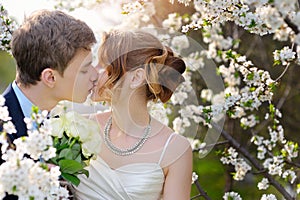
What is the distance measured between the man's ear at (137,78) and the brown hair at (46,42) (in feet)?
0.67

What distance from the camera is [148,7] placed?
4.04m

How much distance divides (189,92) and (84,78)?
1.73 meters

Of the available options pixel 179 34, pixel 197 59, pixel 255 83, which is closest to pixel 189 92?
pixel 197 59

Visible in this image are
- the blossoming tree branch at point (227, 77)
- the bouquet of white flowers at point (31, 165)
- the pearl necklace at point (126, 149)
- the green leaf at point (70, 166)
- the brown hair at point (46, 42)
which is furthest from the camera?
the blossoming tree branch at point (227, 77)

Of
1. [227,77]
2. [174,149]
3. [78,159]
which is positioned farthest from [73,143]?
[227,77]

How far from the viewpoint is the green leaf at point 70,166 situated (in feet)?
7.02

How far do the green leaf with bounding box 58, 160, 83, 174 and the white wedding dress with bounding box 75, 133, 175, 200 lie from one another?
0.34 m

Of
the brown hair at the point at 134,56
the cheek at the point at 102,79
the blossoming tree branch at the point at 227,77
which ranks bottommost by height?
the blossoming tree branch at the point at 227,77

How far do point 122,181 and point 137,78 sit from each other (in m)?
0.42

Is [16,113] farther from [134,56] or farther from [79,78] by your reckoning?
[134,56]

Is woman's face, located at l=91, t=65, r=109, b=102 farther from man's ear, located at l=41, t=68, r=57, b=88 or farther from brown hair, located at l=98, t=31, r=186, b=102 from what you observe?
man's ear, located at l=41, t=68, r=57, b=88

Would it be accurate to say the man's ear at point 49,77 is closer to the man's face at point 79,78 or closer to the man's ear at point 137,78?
the man's face at point 79,78

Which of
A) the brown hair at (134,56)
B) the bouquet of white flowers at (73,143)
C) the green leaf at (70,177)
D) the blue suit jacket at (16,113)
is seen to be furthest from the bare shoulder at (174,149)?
the blue suit jacket at (16,113)

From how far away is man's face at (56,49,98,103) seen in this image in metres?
2.37
